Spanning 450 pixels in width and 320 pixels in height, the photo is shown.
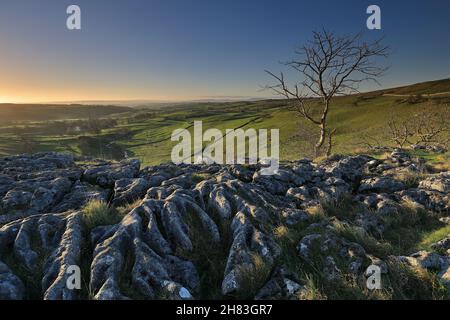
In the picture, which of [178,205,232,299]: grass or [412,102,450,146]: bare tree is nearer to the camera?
[178,205,232,299]: grass

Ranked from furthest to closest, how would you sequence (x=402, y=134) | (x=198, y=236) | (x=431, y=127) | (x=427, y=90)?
(x=427, y=90), (x=402, y=134), (x=431, y=127), (x=198, y=236)

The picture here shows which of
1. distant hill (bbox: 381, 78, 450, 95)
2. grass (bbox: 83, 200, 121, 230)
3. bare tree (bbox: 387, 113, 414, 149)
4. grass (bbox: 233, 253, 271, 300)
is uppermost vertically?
distant hill (bbox: 381, 78, 450, 95)

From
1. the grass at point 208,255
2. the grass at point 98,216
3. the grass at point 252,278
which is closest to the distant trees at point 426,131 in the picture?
the grass at point 208,255

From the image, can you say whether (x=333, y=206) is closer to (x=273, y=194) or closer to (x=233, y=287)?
(x=273, y=194)

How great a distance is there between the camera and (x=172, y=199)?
10375 mm

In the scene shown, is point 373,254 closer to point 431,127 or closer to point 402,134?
point 431,127

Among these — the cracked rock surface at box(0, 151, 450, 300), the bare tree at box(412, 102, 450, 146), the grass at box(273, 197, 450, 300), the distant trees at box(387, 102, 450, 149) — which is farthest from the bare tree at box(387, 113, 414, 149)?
the grass at box(273, 197, 450, 300)

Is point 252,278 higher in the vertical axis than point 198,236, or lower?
lower

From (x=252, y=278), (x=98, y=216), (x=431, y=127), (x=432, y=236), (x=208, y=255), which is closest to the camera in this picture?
(x=252, y=278)

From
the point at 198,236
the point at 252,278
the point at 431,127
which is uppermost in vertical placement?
the point at 431,127

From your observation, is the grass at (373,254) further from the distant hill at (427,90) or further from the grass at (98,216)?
the distant hill at (427,90)

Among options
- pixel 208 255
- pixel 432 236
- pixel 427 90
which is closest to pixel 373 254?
pixel 432 236

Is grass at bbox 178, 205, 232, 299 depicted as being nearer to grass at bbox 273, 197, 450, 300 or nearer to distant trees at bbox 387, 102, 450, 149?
grass at bbox 273, 197, 450, 300

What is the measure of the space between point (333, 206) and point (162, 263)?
304 inches
